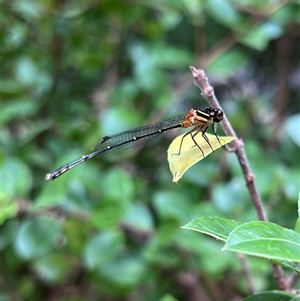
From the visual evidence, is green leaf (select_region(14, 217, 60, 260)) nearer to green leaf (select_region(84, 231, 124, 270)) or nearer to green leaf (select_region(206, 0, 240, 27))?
green leaf (select_region(84, 231, 124, 270))

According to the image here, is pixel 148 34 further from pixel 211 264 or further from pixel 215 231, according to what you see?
pixel 215 231

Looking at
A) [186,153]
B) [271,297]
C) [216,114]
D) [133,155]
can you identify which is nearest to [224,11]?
[133,155]

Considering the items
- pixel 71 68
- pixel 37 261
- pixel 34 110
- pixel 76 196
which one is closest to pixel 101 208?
pixel 76 196

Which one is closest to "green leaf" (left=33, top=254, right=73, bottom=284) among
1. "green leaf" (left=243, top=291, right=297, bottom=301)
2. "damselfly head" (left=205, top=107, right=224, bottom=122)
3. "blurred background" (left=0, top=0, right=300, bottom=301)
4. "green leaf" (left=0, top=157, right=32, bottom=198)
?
"blurred background" (left=0, top=0, right=300, bottom=301)

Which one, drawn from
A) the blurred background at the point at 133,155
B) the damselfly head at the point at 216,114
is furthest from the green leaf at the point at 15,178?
the damselfly head at the point at 216,114

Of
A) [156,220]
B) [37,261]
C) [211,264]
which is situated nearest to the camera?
[211,264]

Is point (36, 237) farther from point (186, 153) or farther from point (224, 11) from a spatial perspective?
point (224, 11)
